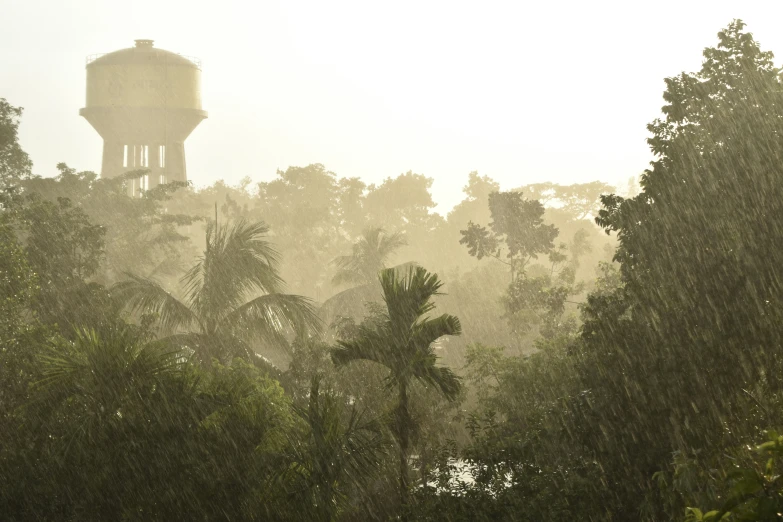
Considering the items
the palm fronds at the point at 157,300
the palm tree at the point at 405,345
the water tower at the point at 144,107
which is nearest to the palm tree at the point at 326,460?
the palm tree at the point at 405,345

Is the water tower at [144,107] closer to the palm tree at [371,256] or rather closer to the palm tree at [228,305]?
the palm tree at [371,256]

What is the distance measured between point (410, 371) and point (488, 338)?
80.8 ft

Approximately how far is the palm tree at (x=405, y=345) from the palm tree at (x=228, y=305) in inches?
183

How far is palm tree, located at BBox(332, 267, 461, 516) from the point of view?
27.9 ft

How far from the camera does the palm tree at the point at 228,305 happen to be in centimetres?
1340

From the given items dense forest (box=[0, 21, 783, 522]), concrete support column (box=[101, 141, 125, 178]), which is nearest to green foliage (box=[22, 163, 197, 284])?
concrete support column (box=[101, 141, 125, 178])

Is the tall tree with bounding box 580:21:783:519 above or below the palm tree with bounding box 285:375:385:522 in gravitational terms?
above

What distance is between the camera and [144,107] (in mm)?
50438

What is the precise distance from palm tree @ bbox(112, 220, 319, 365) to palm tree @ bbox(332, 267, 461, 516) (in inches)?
183

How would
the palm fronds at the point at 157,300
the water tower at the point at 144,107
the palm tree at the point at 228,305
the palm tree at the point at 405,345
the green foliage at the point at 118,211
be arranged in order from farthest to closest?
the water tower at the point at 144,107 → the green foliage at the point at 118,211 → the palm tree at the point at 228,305 → the palm fronds at the point at 157,300 → the palm tree at the point at 405,345

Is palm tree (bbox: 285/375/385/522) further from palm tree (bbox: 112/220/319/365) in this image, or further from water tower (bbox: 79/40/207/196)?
water tower (bbox: 79/40/207/196)

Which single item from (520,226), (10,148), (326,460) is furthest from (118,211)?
(326,460)

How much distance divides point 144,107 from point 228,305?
40.7 meters

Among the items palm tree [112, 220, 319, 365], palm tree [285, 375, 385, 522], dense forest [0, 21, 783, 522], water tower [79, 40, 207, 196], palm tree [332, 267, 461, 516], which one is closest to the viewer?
palm tree [285, 375, 385, 522]
